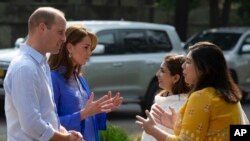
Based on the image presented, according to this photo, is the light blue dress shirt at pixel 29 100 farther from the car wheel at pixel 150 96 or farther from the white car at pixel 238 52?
the white car at pixel 238 52

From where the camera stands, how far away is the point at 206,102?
4555 mm

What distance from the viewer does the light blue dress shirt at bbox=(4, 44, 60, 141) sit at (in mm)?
4551

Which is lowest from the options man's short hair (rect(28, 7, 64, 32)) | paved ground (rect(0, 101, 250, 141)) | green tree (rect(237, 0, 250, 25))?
green tree (rect(237, 0, 250, 25))

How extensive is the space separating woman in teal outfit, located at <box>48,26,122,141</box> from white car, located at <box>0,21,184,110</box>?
319 inches

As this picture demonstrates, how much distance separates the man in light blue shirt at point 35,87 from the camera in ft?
14.9

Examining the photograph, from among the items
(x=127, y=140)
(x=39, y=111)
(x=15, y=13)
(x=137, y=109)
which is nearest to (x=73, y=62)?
(x=39, y=111)

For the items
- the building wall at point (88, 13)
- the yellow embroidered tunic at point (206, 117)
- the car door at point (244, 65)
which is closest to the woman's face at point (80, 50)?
the yellow embroidered tunic at point (206, 117)

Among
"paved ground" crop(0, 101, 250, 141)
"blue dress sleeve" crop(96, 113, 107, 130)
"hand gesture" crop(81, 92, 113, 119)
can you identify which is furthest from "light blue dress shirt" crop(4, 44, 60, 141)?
"paved ground" crop(0, 101, 250, 141)

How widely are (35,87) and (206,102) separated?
1.00 metres

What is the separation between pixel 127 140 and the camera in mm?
8711

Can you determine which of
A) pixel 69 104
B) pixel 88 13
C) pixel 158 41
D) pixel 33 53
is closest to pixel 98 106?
pixel 69 104

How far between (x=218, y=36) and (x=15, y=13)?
12.3 meters

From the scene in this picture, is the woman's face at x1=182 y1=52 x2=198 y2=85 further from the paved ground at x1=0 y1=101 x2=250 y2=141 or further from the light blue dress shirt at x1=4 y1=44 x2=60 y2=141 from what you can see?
the paved ground at x1=0 y1=101 x2=250 y2=141

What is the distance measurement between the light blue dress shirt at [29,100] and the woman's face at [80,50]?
2.55 feet
